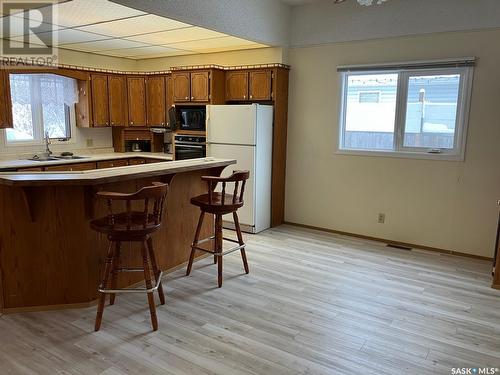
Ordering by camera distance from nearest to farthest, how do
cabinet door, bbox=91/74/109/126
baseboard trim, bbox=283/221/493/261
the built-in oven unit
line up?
1. baseboard trim, bbox=283/221/493/261
2. the built-in oven unit
3. cabinet door, bbox=91/74/109/126

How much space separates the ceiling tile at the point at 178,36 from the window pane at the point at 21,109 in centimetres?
175

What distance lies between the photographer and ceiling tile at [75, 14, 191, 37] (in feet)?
12.0

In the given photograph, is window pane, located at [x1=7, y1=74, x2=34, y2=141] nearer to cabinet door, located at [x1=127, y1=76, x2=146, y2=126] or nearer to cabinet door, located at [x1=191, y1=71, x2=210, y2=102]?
cabinet door, located at [x1=127, y1=76, x2=146, y2=126]

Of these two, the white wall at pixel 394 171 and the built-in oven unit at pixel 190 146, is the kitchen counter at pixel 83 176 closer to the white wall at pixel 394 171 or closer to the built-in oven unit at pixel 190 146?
the built-in oven unit at pixel 190 146

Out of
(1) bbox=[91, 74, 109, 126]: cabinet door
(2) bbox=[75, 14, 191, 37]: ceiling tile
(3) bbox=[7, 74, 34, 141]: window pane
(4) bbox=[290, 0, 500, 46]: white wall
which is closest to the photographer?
(2) bbox=[75, 14, 191, 37]: ceiling tile

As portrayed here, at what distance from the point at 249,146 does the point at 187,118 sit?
120 centimetres

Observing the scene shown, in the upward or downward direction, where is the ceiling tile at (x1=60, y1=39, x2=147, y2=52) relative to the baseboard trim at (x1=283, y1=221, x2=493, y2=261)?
upward

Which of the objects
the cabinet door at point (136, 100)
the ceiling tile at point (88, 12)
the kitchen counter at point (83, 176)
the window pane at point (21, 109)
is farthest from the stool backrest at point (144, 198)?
the cabinet door at point (136, 100)

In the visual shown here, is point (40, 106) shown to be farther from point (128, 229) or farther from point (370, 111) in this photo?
point (370, 111)

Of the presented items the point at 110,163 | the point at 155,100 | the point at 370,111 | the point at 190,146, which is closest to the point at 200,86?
the point at 190,146

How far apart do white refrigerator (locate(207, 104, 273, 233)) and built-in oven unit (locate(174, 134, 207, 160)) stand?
0.18 meters

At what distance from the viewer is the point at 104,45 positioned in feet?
16.7

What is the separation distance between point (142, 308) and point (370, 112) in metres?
3.40

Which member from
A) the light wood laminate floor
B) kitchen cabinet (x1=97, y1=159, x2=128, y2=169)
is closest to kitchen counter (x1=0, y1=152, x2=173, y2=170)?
kitchen cabinet (x1=97, y1=159, x2=128, y2=169)
